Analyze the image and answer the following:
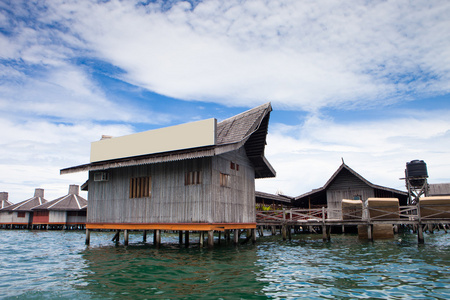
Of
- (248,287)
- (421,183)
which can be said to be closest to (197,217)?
(248,287)

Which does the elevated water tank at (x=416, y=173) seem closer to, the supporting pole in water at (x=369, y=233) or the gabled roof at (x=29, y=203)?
the supporting pole in water at (x=369, y=233)

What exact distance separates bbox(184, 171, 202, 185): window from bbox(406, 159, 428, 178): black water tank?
1264 inches

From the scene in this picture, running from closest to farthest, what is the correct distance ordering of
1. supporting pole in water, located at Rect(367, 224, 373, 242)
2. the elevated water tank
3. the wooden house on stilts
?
the wooden house on stilts → supporting pole in water, located at Rect(367, 224, 373, 242) → the elevated water tank

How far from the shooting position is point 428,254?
15789 mm

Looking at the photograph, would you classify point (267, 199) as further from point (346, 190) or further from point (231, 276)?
point (231, 276)

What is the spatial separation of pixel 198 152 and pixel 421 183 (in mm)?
33892

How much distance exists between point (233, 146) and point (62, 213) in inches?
1619

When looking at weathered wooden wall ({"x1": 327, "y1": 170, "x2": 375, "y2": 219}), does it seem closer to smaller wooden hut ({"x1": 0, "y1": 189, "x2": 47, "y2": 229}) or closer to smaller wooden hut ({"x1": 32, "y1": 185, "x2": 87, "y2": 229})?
smaller wooden hut ({"x1": 32, "y1": 185, "x2": 87, "y2": 229})

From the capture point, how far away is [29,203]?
55.1 metres

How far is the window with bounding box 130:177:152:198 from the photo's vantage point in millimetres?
19516

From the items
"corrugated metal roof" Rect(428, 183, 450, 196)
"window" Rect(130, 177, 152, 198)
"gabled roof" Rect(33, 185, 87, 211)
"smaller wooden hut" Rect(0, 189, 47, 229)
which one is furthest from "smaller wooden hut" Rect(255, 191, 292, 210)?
"smaller wooden hut" Rect(0, 189, 47, 229)

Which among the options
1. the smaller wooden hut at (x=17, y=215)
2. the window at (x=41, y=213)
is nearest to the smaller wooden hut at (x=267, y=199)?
the window at (x=41, y=213)

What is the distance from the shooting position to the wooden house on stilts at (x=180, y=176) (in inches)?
685

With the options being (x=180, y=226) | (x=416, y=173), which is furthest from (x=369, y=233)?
(x=416, y=173)
